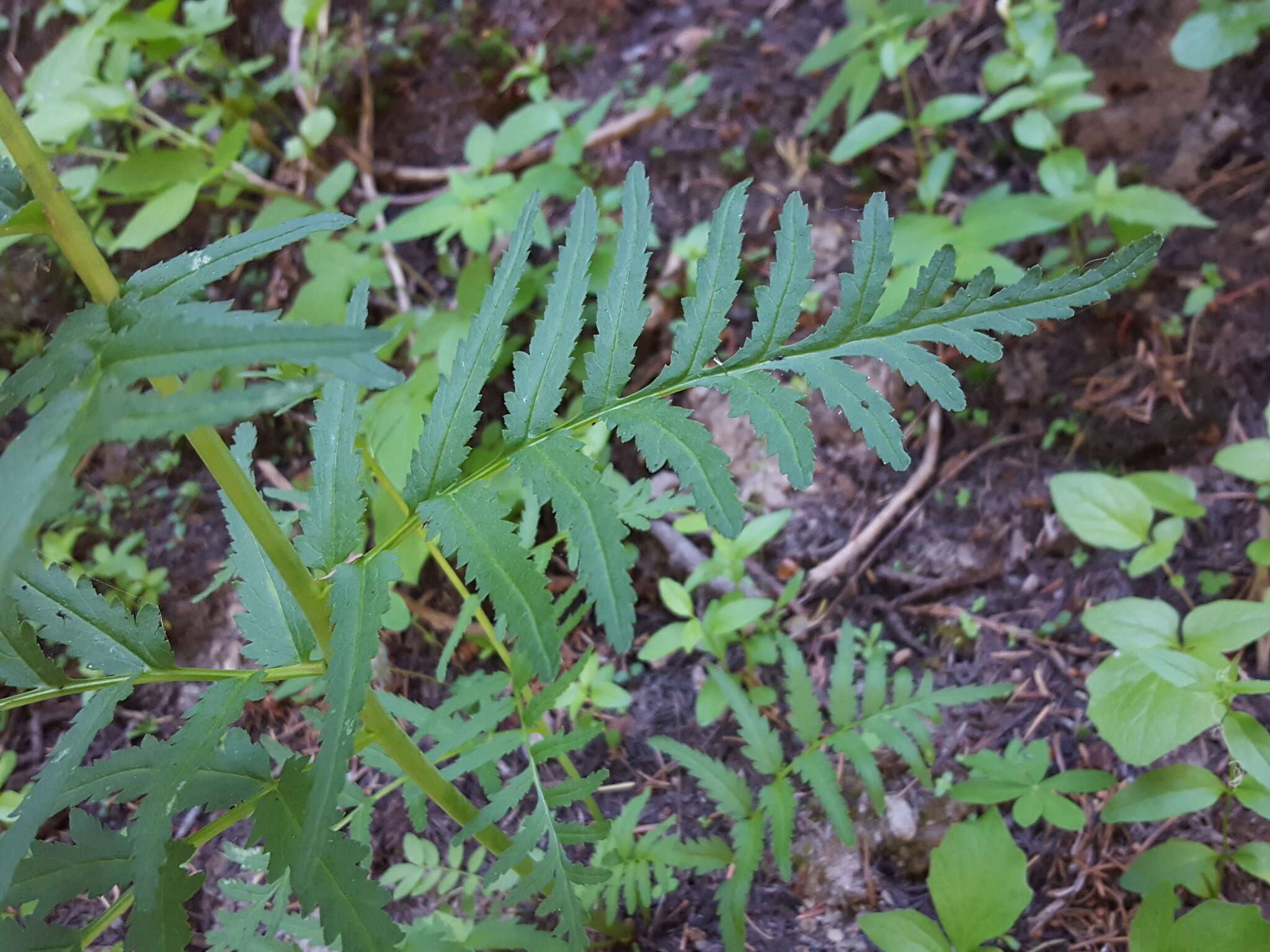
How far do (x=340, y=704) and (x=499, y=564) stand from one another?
176 millimetres

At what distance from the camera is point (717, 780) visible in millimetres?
1315

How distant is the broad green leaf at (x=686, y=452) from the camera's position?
2.44 feet

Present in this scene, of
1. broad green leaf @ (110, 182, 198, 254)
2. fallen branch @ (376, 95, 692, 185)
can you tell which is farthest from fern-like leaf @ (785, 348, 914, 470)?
broad green leaf @ (110, 182, 198, 254)

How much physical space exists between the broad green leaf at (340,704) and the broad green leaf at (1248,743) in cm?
119

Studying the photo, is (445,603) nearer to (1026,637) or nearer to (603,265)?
(603,265)

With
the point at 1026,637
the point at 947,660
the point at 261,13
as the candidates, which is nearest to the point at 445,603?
the point at 947,660

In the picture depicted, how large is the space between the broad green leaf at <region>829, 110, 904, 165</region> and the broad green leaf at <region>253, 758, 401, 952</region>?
2084 mm

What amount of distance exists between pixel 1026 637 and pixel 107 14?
3027 mm

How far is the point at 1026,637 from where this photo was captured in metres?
1.79

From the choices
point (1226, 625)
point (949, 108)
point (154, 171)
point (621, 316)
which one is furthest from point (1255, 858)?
point (154, 171)

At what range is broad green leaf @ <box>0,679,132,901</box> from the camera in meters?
0.73

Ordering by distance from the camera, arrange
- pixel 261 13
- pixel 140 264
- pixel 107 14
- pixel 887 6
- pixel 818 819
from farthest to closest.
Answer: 1. pixel 261 13
2. pixel 140 264
3. pixel 107 14
4. pixel 887 6
5. pixel 818 819

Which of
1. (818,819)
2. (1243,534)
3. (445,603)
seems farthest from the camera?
(445,603)

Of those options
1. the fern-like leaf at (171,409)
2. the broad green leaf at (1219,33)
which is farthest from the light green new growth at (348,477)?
the broad green leaf at (1219,33)
